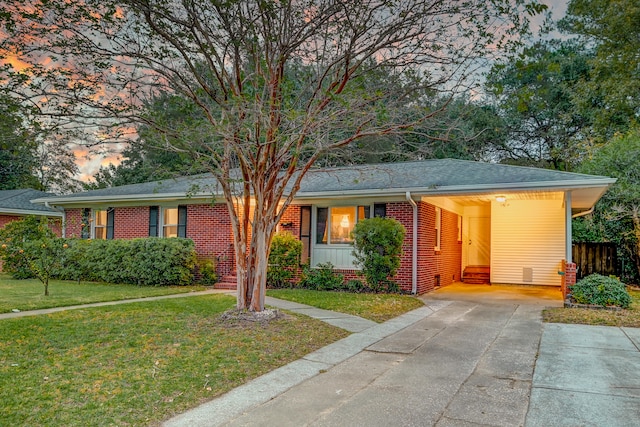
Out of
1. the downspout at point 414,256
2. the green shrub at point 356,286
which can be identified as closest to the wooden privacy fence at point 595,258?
the downspout at point 414,256

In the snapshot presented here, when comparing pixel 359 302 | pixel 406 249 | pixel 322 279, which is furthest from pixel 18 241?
pixel 406 249

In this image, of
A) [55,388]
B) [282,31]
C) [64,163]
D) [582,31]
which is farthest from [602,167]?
[64,163]

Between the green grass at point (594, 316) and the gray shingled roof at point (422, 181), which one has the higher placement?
the gray shingled roof at point (422, 181)

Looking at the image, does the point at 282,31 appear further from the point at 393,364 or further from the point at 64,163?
the point at 64,163

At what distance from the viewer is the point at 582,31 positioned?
20.5m

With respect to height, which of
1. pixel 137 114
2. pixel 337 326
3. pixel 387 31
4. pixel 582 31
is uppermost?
pixel 582 31

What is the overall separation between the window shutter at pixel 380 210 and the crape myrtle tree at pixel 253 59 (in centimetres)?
431

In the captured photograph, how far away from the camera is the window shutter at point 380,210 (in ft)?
38.7

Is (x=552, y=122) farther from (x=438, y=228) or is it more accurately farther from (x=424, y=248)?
(x=424, y=248)

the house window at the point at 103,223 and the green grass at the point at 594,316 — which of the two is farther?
the house window at the point at 103,223

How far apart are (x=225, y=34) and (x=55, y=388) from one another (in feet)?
17.9

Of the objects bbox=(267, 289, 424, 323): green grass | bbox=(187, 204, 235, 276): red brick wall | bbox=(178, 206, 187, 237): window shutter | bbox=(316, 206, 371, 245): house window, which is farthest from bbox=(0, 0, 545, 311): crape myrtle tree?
bbox=(178, 206, 187, 237): window shutter

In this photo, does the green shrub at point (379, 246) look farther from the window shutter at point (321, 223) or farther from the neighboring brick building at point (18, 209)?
the neighboring brick building at point (18, 209)

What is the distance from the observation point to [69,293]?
10391mm
